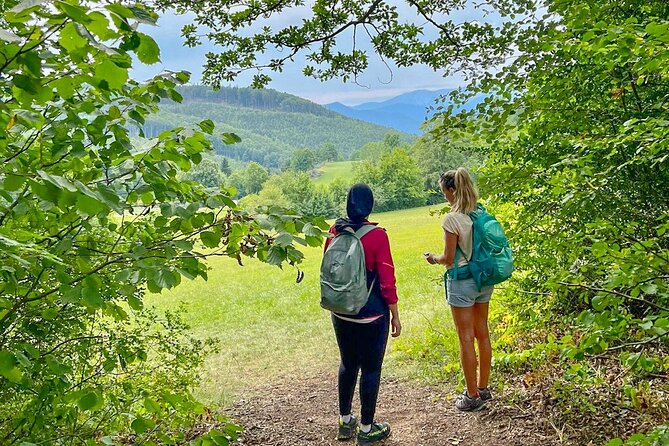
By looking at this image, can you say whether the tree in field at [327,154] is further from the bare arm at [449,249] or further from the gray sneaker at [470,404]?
the bare arm at [449,249]

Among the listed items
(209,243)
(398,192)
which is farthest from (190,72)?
(398,192)

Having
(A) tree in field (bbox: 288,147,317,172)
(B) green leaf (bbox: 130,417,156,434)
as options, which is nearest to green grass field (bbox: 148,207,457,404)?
(B) green leaf (bbox: 130,417,156,434)

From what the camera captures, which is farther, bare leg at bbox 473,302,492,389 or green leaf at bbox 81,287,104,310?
bare leg at bbox 473,302,492,389

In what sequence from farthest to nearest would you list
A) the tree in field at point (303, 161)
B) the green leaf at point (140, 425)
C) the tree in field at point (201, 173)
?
the tree in field at point (303, 161)
the tree in field at point (201, 173)
the green leaf at point (140, 425)

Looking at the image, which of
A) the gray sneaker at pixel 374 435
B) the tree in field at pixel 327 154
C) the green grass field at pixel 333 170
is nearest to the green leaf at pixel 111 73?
the gray sneaker at pixel 374 435

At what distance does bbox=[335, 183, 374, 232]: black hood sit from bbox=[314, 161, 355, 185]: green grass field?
3175 inches

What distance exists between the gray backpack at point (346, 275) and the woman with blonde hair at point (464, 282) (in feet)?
2.33

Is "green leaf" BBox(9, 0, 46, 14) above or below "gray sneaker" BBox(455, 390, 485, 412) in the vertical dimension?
above

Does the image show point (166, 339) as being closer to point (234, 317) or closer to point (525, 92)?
point (525, 92)

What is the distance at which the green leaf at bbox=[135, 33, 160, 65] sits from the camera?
1230mm

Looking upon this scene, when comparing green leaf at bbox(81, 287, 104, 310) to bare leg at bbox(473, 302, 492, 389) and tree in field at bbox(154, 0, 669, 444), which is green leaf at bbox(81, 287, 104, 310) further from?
bare leg at bbox(473, 302, 492, 389)

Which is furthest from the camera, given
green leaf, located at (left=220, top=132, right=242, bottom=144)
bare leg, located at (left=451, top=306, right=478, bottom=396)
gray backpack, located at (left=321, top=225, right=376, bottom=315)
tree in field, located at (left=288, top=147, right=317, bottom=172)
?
tree in field, located at (left=288, top=147, right=317, bottom=172)

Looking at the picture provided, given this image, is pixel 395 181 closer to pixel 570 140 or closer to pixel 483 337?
pixel 483 337

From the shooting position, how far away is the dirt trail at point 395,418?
3.82 m
